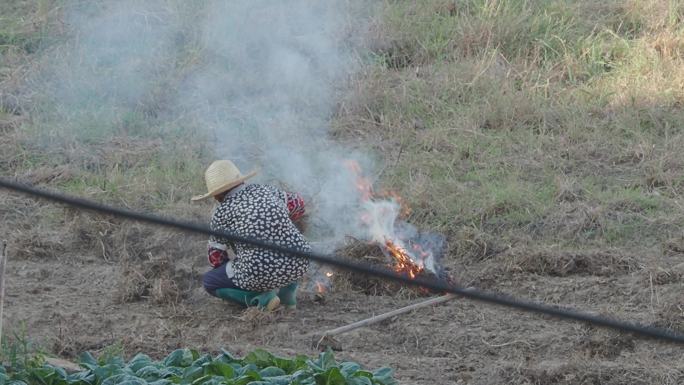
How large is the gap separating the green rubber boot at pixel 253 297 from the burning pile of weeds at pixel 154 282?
1.06 ft

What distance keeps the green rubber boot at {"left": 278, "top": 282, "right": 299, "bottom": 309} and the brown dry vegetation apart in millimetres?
82

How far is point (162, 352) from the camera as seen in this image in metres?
5.77

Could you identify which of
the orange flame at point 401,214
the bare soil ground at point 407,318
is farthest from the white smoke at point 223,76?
the bare soil ground at point 407,318

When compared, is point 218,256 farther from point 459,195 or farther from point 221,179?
point 459,195

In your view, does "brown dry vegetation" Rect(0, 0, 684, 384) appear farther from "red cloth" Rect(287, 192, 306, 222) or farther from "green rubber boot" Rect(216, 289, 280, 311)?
"red cloth" Rect(287, 192, 306, 222)

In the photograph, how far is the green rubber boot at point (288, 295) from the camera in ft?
21.3

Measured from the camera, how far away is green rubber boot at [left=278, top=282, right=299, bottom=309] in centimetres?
648

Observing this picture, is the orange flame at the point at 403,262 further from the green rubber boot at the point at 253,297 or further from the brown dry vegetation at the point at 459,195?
the green rubber boot at the point at 253,297

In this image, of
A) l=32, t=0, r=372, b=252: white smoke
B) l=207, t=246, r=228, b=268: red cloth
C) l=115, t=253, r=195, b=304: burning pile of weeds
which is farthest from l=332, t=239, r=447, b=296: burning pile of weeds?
l=32, t=0, r=372, b=252: white smoke

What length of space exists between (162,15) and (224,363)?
6112 millimetres

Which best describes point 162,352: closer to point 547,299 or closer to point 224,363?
point 224,363

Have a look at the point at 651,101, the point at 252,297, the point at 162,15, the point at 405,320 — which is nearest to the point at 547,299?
the point at 405,320

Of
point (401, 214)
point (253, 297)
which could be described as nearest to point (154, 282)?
point (253, 297)

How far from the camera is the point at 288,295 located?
651 centimetres
